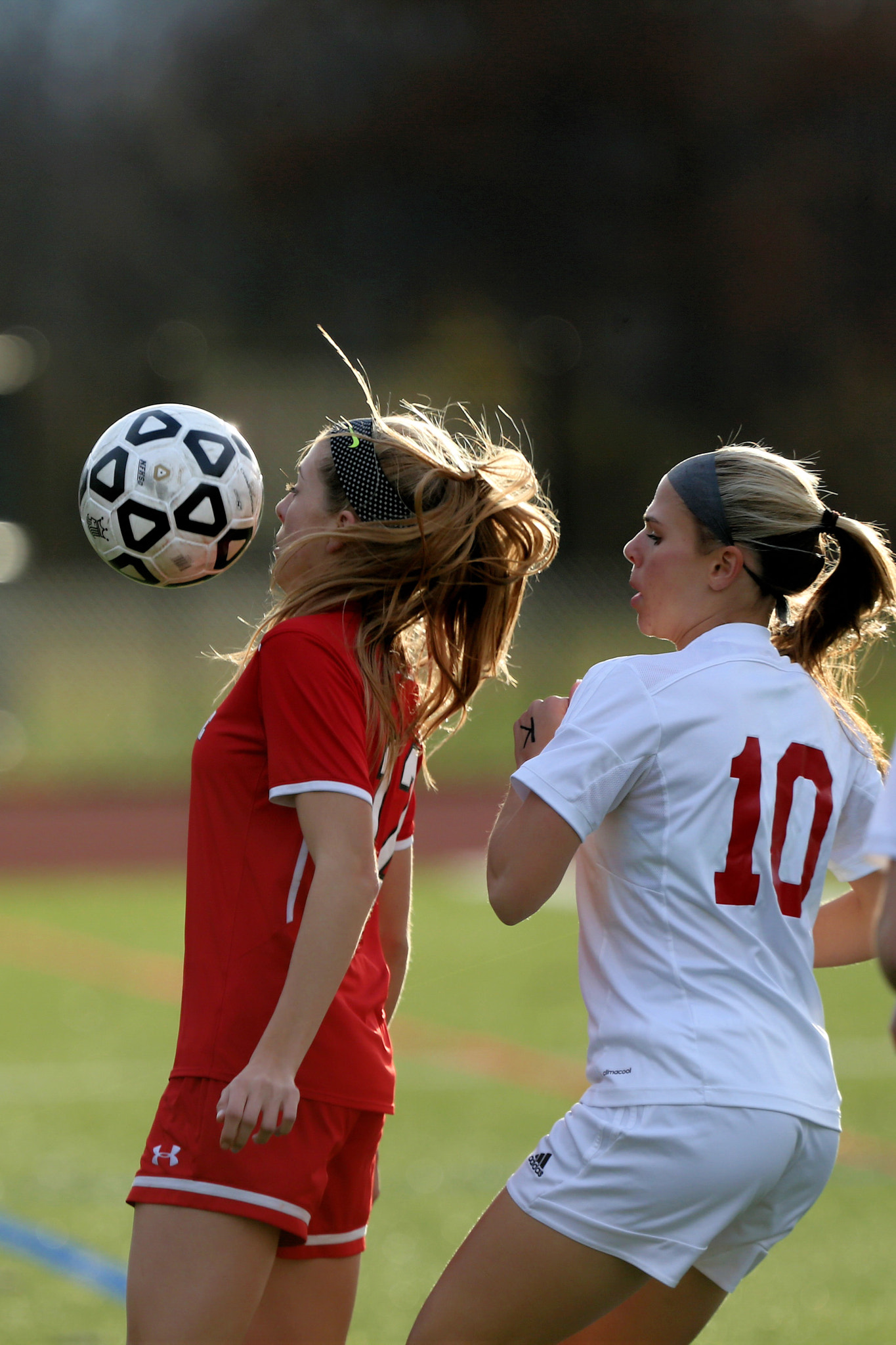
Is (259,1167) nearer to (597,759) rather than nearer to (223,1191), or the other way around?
(223,1191)

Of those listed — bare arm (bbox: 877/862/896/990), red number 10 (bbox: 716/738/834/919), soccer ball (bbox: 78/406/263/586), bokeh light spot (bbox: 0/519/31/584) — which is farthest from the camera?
bokeh light spot (bbox: 0/519/31/584)

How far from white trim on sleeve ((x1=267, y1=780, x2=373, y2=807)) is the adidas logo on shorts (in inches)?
23.0

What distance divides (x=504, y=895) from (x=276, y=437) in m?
18.5

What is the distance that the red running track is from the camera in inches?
530

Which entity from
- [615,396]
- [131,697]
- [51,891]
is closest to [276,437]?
[131,697]

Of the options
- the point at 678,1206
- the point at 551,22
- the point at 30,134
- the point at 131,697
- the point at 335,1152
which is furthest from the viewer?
the point at 551,22

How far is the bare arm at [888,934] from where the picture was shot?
155 cm

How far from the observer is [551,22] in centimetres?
3105

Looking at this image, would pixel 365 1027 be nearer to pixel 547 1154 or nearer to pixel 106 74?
pixel 547 1154

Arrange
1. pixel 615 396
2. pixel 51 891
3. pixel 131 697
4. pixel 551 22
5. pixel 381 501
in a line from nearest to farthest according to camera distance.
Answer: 1. pixel 381 501
2. pixel 51 891
3. pixel 131 697
4. pixel 615 396
5. pixel 551 22

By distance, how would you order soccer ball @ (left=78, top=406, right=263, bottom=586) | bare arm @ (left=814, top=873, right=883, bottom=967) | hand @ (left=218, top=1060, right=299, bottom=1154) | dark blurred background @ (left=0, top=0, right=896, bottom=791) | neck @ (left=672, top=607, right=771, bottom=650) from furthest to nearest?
1. dark blurred background @ (left=0, top=0, right=896, bottom=791)
2. soccer ball @ (left=78, top=406, right=263, bottom=586)
3. bare arm @ (left=814, top=873, right=883, bottom=967)
4. neck @ (left=672, top=607, right=771, bottom=650)
5. hand @ (left=218, top=1060, right=299, bottom=1154)

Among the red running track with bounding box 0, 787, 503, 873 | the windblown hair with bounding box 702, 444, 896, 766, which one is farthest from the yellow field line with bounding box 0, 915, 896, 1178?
the windblown hair with bounding box 702, 444, 896, 766

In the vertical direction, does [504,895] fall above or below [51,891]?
above

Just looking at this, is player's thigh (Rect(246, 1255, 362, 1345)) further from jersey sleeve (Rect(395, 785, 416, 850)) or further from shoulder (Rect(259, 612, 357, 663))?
shoulder (Rect(259, 612, 357, 663))
